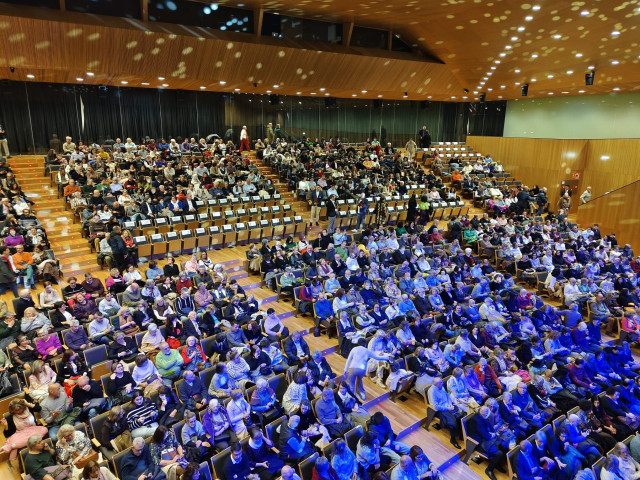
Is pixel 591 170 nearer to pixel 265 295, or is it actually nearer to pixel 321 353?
pixel 265 295

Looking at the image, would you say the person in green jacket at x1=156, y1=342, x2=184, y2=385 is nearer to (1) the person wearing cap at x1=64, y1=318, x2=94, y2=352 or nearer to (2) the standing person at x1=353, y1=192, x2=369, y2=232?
(1) the person wearing cap at x1=64, y1=318, x2=94, y2=352

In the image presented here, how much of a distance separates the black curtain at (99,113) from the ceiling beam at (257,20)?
585 cm

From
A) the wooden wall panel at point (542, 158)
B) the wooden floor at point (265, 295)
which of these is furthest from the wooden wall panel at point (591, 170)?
the wooden floor at point (265, 295)

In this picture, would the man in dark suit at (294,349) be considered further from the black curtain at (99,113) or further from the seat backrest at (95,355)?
the black curtain at (99,113)

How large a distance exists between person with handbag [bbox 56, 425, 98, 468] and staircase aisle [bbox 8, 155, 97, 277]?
17.2 feet

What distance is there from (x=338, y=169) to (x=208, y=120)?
6.09 meters

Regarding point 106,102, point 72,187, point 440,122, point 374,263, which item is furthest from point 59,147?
point 440,122

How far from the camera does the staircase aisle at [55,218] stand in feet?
31.0

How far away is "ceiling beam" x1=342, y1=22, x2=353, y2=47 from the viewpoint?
13891 mm

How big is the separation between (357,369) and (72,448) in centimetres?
325

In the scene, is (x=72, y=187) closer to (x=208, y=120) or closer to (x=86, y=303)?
(x=86, y=303)

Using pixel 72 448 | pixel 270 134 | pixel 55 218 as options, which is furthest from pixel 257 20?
pixel 72 448

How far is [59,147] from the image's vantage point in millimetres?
15133

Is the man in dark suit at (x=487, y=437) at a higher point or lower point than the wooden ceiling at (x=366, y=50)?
lower
